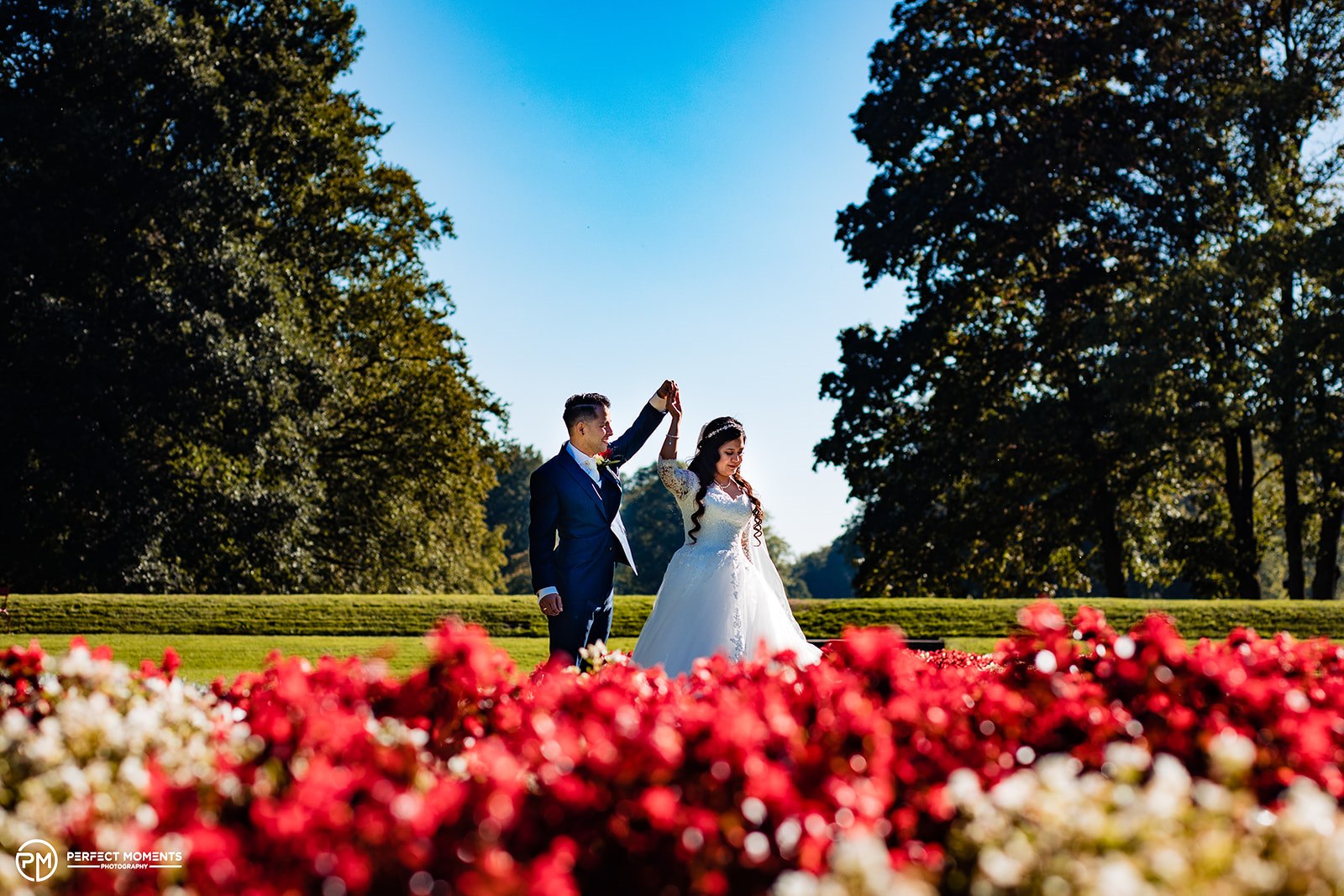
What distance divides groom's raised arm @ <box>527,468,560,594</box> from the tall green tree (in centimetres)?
1482

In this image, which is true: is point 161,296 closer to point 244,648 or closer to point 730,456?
point 244,648

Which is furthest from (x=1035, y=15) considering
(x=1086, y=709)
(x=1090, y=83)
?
(x=1086, y=709)

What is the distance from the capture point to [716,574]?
7.68 metres

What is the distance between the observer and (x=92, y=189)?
66.5 feet

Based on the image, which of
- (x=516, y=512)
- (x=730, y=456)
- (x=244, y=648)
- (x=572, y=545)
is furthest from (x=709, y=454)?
(x=516, y=512)

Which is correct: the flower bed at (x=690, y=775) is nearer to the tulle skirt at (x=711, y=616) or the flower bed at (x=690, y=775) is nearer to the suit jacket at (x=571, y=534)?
the suit jacket at (x=571, y=534)

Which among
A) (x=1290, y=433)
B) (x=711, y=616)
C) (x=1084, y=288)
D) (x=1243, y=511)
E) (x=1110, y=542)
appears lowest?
(x=711, y=616)

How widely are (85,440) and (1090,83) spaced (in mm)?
21256

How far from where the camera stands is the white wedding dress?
7.46m

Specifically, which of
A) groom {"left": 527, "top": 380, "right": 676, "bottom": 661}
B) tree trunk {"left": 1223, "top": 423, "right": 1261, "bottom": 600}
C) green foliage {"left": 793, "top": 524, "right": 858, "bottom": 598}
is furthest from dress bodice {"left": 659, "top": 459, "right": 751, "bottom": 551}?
green foliage {"left": 793, "top": 524, "right": 858, "bottom": 598}

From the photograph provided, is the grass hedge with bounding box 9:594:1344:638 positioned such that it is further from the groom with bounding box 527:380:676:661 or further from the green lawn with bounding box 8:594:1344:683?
the groom with bounding box 527:380:676:661

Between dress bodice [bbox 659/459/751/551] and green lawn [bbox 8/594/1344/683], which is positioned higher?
dress bodice [bbox 659/459/751/551]

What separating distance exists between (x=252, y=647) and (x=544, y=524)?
383 inches

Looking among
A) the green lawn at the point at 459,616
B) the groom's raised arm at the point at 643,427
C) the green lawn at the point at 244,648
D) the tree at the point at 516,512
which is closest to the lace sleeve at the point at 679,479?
the groom's raised arm at the point at 643,427
